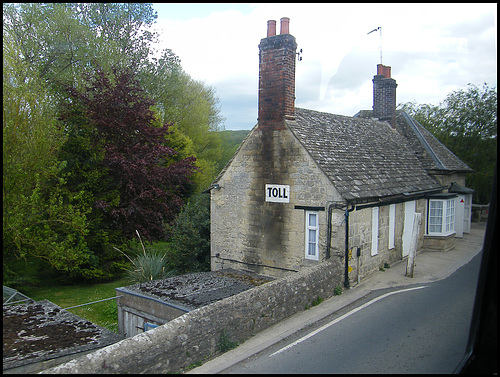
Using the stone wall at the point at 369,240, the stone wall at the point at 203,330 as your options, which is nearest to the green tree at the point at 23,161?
the stone wall at the point at 203,330

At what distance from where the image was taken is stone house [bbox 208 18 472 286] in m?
12.0

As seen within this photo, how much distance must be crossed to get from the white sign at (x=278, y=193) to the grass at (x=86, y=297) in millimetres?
6616

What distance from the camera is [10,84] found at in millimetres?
9891

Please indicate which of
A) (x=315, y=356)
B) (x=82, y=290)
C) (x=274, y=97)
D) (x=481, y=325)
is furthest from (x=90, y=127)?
(x=481, y=325)

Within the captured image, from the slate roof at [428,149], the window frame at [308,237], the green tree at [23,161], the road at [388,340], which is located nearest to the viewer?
the road at [388,340]

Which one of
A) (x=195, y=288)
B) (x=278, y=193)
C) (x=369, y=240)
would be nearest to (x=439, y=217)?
(x=369, y=240)

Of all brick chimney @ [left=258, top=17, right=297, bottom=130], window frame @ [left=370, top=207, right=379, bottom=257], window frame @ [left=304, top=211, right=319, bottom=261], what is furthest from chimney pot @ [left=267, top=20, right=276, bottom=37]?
window frame @ [left=370, top=207, right=379, bottom=257]

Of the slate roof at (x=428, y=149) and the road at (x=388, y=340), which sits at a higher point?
the slate roof at (x=428, y=149)

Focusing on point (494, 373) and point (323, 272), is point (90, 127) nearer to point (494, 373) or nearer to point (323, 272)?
point (323, 272)

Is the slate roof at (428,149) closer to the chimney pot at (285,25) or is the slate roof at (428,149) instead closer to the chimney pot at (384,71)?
the chimney pot at (384,71)

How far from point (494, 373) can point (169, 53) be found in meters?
30.9

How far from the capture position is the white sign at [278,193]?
12.8 metres

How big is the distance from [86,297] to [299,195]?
972 centimetres

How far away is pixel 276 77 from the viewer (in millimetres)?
12781
